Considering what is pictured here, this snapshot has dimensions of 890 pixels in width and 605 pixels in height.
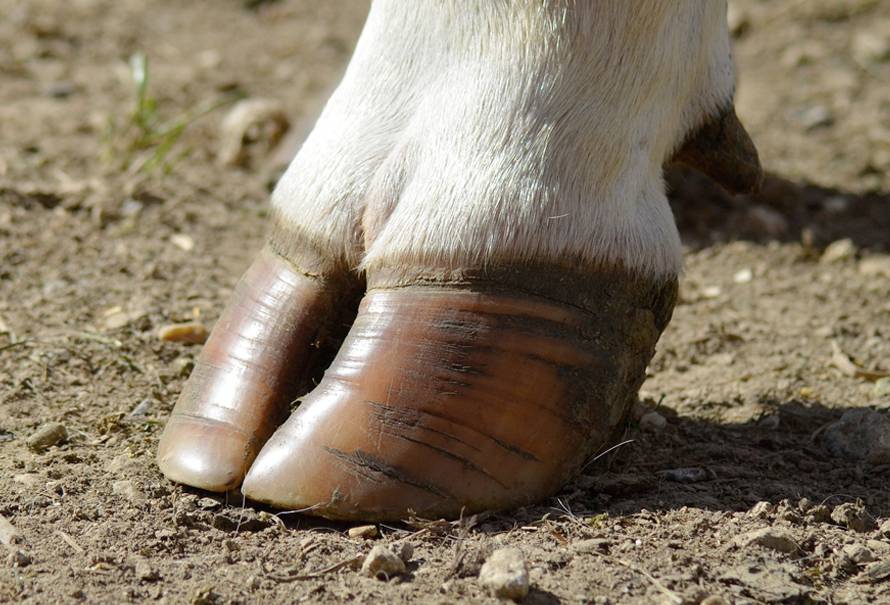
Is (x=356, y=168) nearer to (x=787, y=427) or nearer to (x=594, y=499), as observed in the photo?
(x=594, y=499)

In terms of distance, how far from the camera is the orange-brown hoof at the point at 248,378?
5.56 ft

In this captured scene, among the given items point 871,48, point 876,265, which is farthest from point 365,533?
point 871,48

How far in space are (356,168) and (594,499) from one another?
61cm

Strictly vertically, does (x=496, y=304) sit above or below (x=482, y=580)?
above

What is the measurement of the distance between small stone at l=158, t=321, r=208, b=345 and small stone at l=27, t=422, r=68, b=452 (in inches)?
16.5

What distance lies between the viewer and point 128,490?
1.75 m

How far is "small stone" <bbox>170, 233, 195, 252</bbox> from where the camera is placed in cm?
290

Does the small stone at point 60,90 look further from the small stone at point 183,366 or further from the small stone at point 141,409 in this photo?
the small stone at point 141,409

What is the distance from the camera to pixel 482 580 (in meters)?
1.52

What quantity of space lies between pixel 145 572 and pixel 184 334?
87 centimetres

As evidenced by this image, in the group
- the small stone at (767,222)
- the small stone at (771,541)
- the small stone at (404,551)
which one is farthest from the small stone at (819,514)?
the small stone at (767,222)

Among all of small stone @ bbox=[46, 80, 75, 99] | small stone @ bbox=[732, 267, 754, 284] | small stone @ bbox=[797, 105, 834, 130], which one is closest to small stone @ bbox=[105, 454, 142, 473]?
small stone @ bbox=[732, 267, 754, 284]

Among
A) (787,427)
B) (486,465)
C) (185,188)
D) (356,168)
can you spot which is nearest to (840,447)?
(787,427)

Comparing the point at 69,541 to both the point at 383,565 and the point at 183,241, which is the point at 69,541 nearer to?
the point at 383,565
